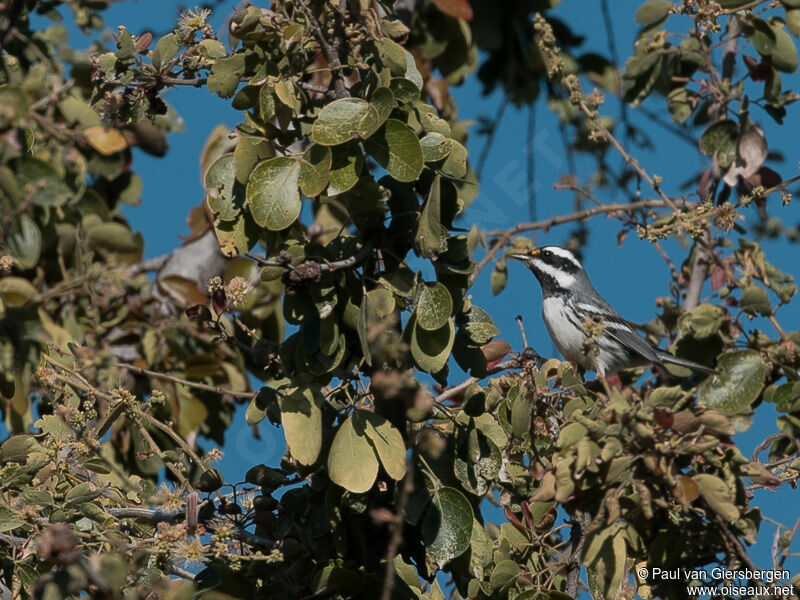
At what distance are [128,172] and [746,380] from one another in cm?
373

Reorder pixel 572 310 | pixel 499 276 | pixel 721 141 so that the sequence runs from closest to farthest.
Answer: pixel 721 141 → pixel 499 276 → pixel 572 310

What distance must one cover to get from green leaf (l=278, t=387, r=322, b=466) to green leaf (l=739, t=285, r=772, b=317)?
204 cm

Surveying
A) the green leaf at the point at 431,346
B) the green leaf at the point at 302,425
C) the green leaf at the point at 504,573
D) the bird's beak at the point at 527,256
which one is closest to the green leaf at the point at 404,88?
the green leaf at the point at 431,346

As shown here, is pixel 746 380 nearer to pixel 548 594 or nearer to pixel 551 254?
pixel 548 594

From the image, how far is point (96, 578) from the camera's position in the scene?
2.08 meters

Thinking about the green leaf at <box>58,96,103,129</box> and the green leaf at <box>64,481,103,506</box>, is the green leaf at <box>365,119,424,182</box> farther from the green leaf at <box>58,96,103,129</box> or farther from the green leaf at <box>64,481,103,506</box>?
the green leaf at <box>58,96,103,129</box>

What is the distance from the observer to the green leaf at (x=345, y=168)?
3.37 m

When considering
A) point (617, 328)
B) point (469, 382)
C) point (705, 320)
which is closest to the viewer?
point (469, 382)

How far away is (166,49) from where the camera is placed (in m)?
Answer: 3.62

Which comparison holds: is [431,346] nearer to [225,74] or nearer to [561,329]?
[225,74]

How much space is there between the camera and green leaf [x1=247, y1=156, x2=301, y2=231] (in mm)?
3406

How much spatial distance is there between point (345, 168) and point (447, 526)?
1.18 meters

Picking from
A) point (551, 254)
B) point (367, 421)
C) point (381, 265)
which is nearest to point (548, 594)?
point (367, 421)

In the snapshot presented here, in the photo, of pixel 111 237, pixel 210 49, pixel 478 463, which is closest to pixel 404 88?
pixel 210 49
